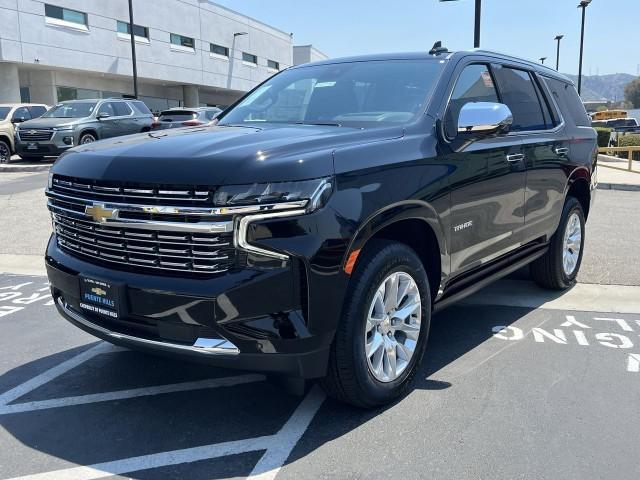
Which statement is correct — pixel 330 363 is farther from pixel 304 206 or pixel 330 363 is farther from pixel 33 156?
pixel 33 156

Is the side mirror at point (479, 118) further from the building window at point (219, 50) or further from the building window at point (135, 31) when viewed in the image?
the building window at point (219, 50)

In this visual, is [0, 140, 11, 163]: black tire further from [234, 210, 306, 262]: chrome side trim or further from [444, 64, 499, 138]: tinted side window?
[234, 210, 306, 262]: chrome side trim

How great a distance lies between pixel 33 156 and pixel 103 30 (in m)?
20.6

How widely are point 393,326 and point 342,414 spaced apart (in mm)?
549

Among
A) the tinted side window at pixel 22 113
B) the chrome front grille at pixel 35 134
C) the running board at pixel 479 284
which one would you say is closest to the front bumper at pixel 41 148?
the chrome front grille at pixel 35 134

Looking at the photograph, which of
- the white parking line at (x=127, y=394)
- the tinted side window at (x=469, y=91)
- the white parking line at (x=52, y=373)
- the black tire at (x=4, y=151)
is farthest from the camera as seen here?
the black tire at (x=4, y=151)

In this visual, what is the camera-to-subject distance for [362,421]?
3250 mm

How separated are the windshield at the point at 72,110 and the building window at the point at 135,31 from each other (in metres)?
20.9

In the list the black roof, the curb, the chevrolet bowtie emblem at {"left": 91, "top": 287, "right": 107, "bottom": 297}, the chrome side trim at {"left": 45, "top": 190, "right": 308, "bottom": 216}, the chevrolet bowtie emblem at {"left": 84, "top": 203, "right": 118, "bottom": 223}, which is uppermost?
the black roof

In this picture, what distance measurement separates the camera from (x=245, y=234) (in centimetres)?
269

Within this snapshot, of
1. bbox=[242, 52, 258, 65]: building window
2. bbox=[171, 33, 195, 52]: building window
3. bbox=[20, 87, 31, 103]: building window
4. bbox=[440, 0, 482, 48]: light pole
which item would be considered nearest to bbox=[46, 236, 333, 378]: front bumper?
bbox=[440, 0, 482, 48]: light pole

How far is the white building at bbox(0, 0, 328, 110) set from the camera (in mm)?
30766

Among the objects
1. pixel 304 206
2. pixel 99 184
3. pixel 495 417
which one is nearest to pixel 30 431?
pixel 99 184

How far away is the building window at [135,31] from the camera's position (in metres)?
36.9
